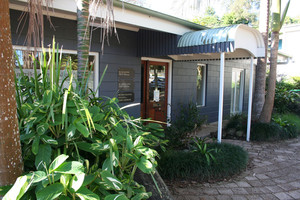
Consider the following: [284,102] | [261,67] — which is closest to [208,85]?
[261,67]

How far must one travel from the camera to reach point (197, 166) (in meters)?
3.76

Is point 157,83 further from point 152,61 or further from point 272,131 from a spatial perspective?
point 272,131

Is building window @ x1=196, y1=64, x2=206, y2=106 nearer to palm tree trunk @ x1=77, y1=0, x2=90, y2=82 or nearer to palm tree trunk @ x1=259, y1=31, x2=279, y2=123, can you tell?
palm tree trunk @ x1=259, y1=31, x2=279, y2=123

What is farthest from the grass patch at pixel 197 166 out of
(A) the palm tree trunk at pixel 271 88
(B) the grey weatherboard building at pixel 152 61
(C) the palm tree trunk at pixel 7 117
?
(A) the palm tree trunk at pixel 271 88

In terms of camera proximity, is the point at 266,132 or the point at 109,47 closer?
the point at 109,47

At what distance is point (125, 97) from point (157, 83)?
1368 mm

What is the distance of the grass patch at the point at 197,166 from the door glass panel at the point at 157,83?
292 centimetres

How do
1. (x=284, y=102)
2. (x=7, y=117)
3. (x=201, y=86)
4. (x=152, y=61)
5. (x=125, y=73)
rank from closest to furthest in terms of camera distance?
(x=7, y=117)
(x=125, y=73)
(x=152, y=61)
(x=201, y=86)
(x=284, y=102)

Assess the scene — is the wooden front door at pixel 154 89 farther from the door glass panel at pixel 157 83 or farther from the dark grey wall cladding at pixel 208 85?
the dark grey wall cladding at pixel 208 85

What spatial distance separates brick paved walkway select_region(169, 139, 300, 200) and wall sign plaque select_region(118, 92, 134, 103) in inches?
109

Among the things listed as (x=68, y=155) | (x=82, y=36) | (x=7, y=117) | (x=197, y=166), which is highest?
(x=82, y=36)

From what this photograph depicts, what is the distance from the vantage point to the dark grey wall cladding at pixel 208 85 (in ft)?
23.9

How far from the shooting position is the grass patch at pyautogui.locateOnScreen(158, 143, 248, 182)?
372 centimetres

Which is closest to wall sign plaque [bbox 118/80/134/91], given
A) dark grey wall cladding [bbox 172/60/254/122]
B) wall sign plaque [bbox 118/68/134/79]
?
wall sign plaque [bbox 118/68/134/79]
